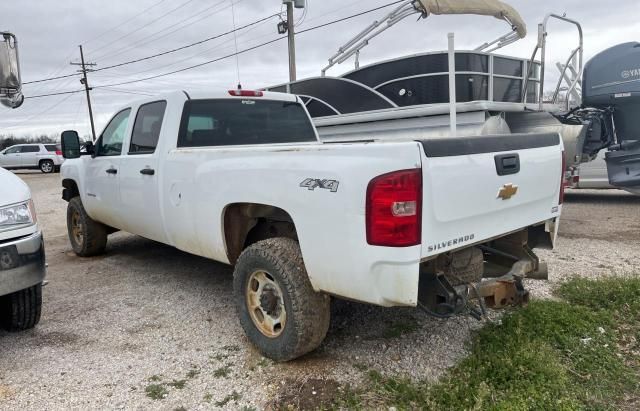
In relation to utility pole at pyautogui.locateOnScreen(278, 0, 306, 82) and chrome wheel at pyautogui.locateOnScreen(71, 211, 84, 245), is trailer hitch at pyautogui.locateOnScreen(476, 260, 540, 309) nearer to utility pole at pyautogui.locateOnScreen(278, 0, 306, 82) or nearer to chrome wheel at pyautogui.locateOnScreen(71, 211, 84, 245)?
chrome wheel at pyautogui.locateOnScreen(71, 211, 84, 245)

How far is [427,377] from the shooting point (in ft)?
10.2

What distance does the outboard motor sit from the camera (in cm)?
712

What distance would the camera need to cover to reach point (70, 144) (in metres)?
5.65

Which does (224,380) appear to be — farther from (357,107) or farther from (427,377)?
(357,107)

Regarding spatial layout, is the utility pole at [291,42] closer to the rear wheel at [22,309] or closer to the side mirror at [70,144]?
the side mirror at [70,144]

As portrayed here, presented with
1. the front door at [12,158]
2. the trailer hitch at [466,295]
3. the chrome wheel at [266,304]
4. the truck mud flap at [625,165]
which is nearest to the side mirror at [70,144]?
the chrome wheel at [266,304]

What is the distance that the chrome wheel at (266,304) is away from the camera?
331 cm

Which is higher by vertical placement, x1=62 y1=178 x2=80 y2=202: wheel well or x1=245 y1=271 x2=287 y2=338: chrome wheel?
x1=62 y1=178 x2=80 y2=202: wheel well

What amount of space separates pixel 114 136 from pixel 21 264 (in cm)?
240

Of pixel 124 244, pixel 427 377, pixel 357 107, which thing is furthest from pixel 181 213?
pixel 357 107

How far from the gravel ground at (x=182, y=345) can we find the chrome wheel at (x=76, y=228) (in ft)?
2.41

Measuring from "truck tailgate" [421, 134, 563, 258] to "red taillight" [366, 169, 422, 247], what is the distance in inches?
2.3

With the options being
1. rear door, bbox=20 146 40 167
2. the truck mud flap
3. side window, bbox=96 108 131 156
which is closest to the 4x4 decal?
side window, bbox=96 108 131 156

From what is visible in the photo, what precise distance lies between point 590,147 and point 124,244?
6.96m
